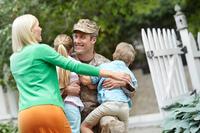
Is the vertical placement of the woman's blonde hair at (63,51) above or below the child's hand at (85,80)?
above

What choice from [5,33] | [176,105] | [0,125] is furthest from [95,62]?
[5,33]

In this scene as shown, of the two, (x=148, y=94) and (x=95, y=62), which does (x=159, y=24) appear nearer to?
(x=148, y=94)

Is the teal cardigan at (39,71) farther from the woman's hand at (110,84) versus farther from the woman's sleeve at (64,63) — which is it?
the woman's hand at (110,84)

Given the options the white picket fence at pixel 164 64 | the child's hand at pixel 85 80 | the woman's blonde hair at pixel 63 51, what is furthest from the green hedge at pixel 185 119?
the woman's blonde hair at pixel 63 51

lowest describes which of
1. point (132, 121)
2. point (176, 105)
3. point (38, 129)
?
point (132, 121)

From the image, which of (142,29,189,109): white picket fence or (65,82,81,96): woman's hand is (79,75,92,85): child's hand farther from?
(142,29,189,109): white picket fence

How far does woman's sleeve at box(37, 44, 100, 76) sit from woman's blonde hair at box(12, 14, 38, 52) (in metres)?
0.13

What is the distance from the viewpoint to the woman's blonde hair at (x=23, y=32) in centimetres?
444

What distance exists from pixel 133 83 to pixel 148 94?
9.90 m

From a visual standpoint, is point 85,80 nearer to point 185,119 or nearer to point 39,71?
point 39,71

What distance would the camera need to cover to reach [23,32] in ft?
14.6

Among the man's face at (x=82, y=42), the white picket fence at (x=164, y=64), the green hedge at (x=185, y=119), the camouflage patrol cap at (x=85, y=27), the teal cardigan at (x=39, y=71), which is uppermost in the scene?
the camouflage patrol cap at (x=85, y=27)

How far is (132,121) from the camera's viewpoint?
11305 mm

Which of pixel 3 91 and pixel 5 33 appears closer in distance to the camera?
pixel 5 33
